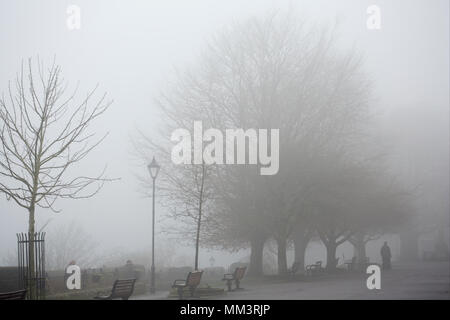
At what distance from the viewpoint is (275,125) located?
113ft

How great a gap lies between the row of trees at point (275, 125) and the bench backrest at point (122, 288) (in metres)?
14.5

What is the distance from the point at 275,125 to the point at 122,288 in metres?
17.9

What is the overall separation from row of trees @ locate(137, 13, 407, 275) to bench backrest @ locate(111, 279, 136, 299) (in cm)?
1449

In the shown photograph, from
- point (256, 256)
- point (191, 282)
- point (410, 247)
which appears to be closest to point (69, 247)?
point (410, 247)

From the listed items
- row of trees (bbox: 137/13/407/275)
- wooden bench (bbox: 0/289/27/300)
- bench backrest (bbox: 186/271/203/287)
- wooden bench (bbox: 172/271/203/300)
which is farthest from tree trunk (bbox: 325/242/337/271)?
wooden bench (bbox: 0/289/27/300)

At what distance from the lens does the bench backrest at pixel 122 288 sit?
17969 mm

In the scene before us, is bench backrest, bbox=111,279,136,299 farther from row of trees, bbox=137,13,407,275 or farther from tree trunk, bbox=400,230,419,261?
tree trunk, bbox=400,230,419,261

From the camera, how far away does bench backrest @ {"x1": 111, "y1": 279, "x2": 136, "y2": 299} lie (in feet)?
59.0

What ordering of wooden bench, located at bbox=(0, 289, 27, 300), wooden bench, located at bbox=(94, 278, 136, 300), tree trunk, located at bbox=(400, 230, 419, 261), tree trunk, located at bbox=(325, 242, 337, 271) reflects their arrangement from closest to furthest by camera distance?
wooden bench, located at bbox=(0, 289, 27, 300), wooden bench, located at bbox=(94, 278, 136, 300), tree trunk, located at bbox=(325, 242, 337, 271), tree trunk, located at bbox=(400, 230, 419, 261)

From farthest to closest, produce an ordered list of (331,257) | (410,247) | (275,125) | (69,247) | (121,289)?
(69,247), (410,247), (331,257), (275,125), (121,289)

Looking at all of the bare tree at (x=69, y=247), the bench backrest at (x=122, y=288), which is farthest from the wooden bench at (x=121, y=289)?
the bare tree at (x=69, y=247)

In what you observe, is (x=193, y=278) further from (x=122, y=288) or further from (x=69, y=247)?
(x=69, y=247)
